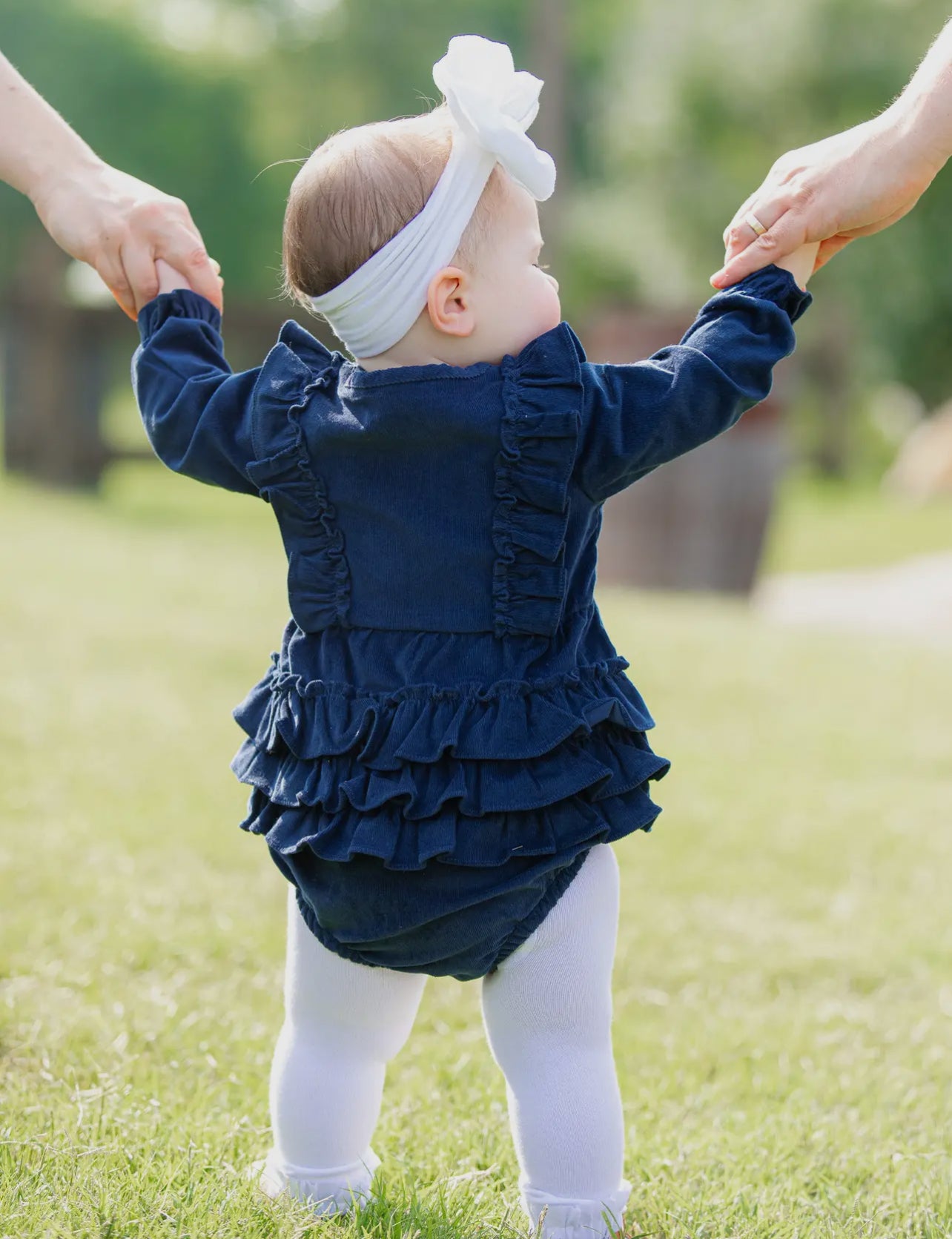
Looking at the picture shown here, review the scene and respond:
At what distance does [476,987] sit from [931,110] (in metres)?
1.90

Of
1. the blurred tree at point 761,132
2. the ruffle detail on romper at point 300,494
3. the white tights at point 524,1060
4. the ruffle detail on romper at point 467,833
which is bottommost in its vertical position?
the white tights at point 524,1060

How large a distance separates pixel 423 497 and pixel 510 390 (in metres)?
0.17

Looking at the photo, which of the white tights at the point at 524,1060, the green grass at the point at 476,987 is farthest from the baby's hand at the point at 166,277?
the green grass at the point at 476,987

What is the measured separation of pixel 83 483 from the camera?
12609 mm

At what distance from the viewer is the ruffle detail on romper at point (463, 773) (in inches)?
66.0

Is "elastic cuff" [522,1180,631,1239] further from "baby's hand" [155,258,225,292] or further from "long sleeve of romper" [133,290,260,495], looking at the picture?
"baby's hand" [155,258,225,292]

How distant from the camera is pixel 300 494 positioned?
5.81 ft

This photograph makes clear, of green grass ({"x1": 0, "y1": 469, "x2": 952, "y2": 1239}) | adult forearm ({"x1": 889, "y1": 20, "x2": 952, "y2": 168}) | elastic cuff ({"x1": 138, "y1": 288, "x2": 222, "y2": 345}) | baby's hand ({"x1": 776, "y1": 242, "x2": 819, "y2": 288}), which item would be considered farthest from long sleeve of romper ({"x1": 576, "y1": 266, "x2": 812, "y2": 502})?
green grass ({"x1": 0, "y1": 469, "x2": 952, "y2": 1239})

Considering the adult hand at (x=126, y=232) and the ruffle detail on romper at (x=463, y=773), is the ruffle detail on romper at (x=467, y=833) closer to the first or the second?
the ruffle detail on romper at (x=463, y=773)

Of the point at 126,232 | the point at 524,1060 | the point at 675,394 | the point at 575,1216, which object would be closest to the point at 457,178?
the point at 675,394

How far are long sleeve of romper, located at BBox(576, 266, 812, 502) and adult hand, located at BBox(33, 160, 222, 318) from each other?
0.66 meters

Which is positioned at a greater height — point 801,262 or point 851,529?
point 801,262

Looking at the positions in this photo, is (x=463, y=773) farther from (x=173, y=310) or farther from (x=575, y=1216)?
(x=173, y=310)

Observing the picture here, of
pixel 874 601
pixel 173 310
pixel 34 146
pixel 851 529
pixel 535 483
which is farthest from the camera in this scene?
pixel 851 529
